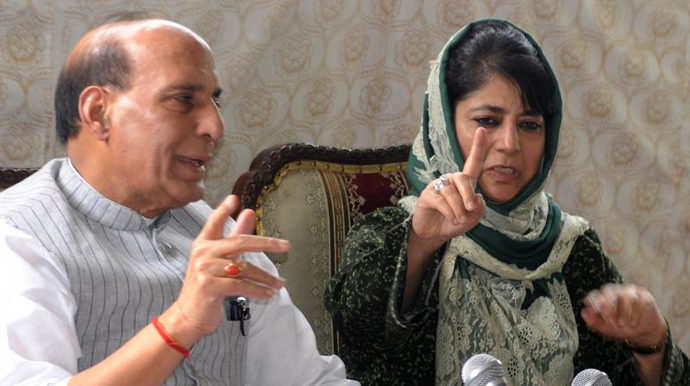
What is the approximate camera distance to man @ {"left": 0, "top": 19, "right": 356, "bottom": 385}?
1190 mm

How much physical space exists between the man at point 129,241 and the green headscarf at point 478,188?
1.74 ft

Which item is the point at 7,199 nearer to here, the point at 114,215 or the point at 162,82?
the point at 114,215

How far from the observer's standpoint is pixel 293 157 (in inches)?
81.0

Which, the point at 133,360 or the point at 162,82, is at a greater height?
the point at 162,82

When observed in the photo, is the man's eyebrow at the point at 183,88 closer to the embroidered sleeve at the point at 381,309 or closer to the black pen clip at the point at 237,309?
the black pen clip at the point at 237,309

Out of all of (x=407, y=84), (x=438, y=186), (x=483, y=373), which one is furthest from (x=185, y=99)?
(x=407, y=84)

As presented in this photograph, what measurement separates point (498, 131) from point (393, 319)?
0.49 metres

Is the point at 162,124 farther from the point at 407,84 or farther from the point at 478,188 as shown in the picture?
the point at 407,84

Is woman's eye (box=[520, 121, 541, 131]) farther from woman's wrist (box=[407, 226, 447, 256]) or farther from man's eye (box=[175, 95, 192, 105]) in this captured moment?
man's eye (box=[175, 95, 192, 105])

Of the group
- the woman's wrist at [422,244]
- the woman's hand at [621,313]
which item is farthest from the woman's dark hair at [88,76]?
the woman's hand at [621,313]

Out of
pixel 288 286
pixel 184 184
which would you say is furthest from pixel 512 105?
pixel 184 184

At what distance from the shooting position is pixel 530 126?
2.01m

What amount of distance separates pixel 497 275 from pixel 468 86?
424 millimetres

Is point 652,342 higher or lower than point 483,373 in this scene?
lower
